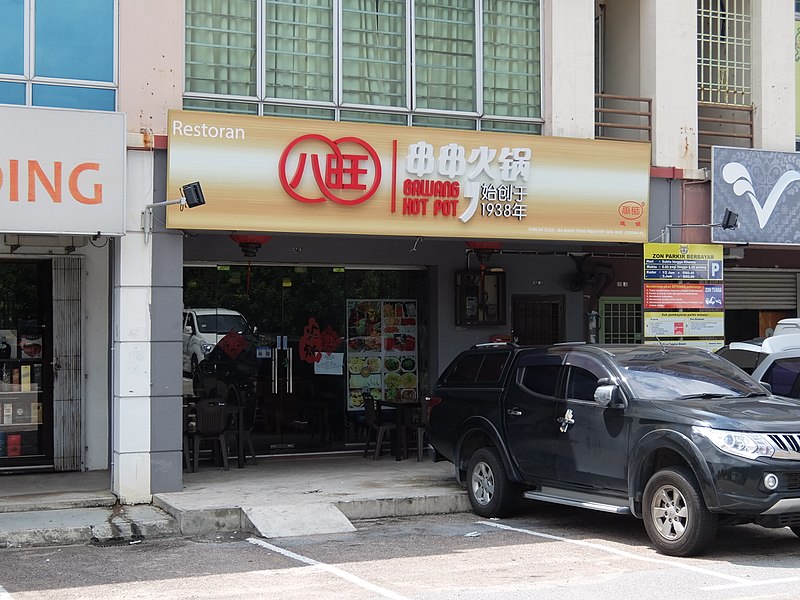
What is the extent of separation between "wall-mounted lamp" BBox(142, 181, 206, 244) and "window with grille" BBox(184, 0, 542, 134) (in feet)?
4.23

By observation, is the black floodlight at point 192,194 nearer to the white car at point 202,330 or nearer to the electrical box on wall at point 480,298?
the white car at point 202,330

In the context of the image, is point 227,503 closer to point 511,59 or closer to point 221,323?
point 221,323

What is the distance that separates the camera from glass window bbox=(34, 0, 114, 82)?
11375 millimetres

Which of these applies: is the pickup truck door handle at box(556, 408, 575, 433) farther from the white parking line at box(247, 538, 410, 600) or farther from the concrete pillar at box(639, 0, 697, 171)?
the concrete pillar at box(639, 0, 697, 171)

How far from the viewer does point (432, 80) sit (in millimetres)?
13289

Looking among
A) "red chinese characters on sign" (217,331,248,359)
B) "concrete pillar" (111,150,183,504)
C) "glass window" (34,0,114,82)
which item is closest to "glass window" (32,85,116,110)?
"glass window" (34,0,114,82)

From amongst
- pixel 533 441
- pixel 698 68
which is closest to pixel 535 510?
pixel 533 441

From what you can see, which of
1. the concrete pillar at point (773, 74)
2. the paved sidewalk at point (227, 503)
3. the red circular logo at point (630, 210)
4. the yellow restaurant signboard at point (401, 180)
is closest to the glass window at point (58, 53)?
the yellow restaurant signboard at point (401, 180)

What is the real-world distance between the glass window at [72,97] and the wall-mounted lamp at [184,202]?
1243 mm

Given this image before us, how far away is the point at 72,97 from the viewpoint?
11.5 meters

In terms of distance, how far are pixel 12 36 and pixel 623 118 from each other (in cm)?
814

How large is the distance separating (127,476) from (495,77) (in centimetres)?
666

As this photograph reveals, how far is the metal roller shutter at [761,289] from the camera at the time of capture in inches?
697

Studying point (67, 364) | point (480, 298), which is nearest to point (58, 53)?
point (67, 364)
